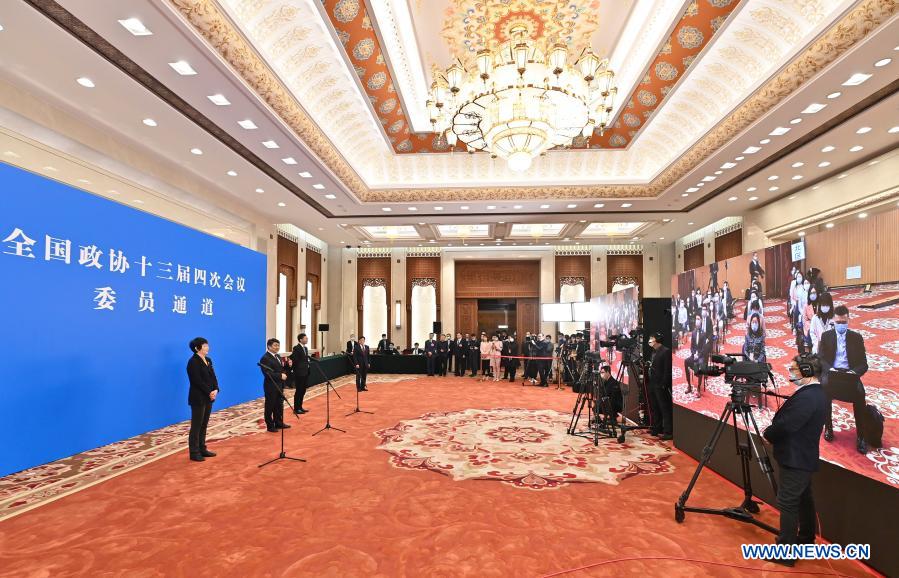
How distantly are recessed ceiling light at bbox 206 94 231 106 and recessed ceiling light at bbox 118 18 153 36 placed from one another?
1.19 meters

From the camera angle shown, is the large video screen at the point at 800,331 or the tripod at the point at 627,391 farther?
the tripod at the point at 627,391

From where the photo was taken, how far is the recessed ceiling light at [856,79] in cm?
504

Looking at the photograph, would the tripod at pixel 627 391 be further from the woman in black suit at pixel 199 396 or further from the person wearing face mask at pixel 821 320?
the woman in black suit at pixel 199 396

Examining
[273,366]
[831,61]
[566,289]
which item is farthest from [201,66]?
[566,289]

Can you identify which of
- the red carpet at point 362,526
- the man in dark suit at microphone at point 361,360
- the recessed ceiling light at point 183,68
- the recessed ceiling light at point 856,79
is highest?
the recessed ceiling light at point 856,79

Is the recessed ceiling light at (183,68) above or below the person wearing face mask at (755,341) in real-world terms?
above

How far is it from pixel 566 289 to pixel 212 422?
12626mm

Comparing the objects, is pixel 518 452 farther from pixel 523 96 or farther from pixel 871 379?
pixel 523 96

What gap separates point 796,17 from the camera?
4957 mm

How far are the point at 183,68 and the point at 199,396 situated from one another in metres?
3.65

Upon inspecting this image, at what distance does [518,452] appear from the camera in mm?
5453

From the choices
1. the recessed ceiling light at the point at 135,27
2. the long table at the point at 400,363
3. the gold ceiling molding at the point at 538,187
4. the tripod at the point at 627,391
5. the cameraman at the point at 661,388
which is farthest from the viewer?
the long table at the point at 400,363

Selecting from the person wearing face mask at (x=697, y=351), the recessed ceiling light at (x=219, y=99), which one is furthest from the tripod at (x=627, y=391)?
the recessed ceiling light at (x=219, y=99)

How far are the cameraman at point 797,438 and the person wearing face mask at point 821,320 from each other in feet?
1.60
